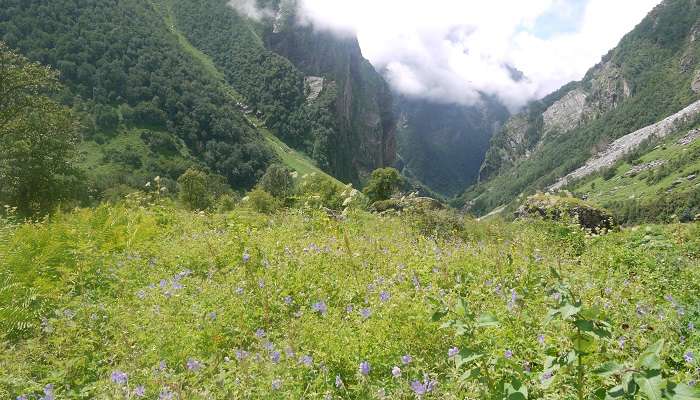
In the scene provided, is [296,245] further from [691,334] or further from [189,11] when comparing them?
[189,11]

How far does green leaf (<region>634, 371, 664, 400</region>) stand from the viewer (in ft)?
5.19

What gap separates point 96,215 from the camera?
9617mm

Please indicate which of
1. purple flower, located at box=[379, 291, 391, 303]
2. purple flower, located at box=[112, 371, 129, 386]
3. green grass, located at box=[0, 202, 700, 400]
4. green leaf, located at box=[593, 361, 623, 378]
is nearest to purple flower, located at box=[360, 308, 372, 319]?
green grass, located at box=[0, 202, 700, 400]

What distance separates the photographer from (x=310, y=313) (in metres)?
4.73

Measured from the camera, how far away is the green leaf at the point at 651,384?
1.58 meters

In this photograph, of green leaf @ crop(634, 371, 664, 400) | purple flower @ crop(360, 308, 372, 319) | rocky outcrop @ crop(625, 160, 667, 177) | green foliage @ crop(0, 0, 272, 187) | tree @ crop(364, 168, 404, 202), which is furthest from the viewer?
rocky outcrop @ crop(625, 160, 667, 177)

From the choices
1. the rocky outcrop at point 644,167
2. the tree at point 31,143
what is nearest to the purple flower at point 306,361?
the tree at point 31,143

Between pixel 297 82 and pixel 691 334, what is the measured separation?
672 ft

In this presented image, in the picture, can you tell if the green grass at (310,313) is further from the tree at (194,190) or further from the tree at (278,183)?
the tree at (194,190)

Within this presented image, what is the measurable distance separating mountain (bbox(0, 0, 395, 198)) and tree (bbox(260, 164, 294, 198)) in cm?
2587

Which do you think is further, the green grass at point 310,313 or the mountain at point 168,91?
the mountain at point 168,91

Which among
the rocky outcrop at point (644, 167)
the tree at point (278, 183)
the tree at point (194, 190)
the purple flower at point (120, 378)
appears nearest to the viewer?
the purple flower at point (120, 378)

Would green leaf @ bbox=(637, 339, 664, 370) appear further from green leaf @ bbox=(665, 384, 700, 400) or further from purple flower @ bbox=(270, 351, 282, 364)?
purple flower @ bbox=(270, 351, 282, 364)

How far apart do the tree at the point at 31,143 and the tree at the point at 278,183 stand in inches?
351
